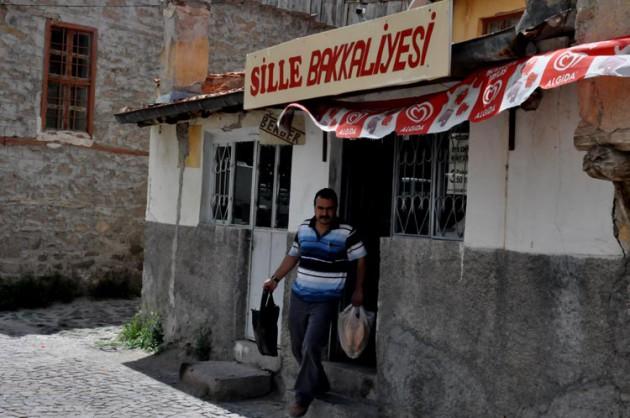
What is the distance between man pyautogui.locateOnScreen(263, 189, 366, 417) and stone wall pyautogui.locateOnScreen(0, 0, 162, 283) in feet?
26.9

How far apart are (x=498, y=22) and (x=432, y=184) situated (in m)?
2.70

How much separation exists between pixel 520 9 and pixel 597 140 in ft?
12.3

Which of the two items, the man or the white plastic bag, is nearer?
the white plastic bag

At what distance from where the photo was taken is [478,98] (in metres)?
4.57

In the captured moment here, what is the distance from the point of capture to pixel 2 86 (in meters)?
12.6

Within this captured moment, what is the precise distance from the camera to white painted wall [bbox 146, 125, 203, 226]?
887 centimetres

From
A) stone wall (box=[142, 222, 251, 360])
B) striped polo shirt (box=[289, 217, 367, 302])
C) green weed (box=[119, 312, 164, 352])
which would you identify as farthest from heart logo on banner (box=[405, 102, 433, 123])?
green weed (box=[119, 312, 164, 352])

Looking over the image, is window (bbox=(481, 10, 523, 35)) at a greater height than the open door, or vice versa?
window (bbox=(481, 10, 523, 35))

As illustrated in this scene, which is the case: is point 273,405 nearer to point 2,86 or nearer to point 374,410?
point 374,410

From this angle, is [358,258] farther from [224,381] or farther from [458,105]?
[224,381]

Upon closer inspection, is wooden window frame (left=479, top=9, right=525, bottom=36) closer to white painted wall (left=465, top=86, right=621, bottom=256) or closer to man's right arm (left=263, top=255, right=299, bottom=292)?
Result: white painted wall (left=465, top=86, right=621, bottom=256)

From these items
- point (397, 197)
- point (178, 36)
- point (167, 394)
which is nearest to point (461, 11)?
point (397, 197)

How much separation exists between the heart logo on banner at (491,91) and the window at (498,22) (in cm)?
310

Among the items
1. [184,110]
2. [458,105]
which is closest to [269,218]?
[184,110]
